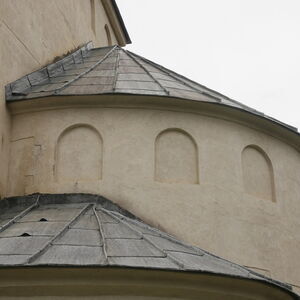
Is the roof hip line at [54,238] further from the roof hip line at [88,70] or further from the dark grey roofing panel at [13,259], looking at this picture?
the roof hip line at [88,70]

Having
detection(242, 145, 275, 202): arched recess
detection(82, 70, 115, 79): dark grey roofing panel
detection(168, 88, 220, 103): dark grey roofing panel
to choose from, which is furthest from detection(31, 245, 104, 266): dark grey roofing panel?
detection(82, 70, 115, 79): dark grey roofing panel

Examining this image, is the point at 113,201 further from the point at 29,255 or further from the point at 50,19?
the point at 50,19


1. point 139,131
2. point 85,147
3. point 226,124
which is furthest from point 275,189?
point 85,147

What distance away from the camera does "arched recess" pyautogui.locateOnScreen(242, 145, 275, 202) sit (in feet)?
39.8

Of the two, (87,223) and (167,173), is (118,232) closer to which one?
(87,223)

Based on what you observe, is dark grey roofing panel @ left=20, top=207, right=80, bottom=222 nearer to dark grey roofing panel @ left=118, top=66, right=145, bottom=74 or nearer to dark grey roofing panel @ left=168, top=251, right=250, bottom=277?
dark grey roofing panel @ left=168, top=251, right=250, bottom=277

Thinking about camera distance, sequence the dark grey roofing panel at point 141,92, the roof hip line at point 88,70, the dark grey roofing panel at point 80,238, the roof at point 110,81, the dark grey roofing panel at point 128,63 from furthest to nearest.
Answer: the dark grey roofing panel at point 128,63 → the roof hip line at point 88,70 → the roof at point 110,81 → the dark grey roofing panel at point 141,92 → the dark grey roofing panel at point 80,238

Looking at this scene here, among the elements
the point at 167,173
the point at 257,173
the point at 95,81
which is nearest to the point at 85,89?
the point at 95,81

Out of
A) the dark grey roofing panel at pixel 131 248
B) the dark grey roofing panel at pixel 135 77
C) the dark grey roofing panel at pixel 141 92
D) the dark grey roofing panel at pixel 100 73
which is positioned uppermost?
the dark grey roofing panel at pixel 100 73

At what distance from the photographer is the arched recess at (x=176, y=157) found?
11.5 meters

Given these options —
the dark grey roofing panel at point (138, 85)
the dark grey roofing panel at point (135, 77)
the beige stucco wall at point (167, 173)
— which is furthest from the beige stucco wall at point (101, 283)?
the dark grey roofing panel at point (135, 77)

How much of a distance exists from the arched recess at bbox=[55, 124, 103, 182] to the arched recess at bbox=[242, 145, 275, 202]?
2.76 metres

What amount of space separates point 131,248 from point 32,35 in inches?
234

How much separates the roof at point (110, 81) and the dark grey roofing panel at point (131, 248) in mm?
3463
